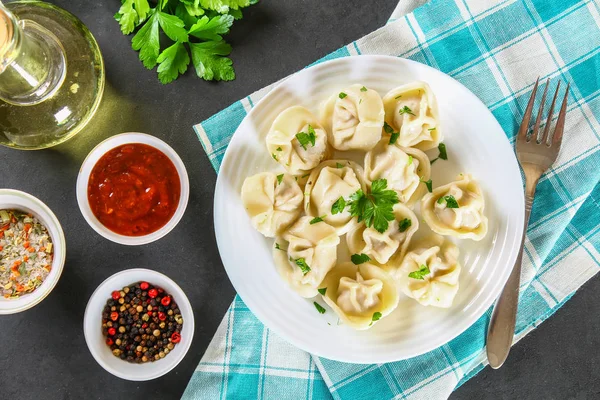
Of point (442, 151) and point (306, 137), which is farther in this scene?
point (442, 151)

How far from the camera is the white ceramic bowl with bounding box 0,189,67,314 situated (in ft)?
8.00

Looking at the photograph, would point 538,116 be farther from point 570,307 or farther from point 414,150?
point 570,307

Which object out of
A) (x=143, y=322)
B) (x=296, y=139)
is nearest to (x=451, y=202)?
(x=296, y=139)

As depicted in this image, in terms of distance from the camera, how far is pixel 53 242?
2.49 metres

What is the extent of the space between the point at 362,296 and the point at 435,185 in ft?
1.87

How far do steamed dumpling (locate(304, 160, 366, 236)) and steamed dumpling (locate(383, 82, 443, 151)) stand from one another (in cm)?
24

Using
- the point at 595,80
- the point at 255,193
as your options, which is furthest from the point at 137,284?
the point at 595,80

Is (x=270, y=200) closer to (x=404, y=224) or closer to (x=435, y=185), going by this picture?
(x=404, y=224)

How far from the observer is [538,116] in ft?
7.88

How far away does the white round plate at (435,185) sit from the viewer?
232 centimetres

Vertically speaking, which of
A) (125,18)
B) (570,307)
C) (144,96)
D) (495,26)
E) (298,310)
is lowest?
(570,307)

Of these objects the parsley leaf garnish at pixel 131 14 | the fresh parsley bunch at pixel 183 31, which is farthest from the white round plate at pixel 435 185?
the parsley leaf garnish at pixel 131 14

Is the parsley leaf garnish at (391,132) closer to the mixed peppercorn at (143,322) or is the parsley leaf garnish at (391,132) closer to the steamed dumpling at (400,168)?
the steamed dumpling at (400,168)

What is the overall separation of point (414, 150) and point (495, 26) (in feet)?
2.31
